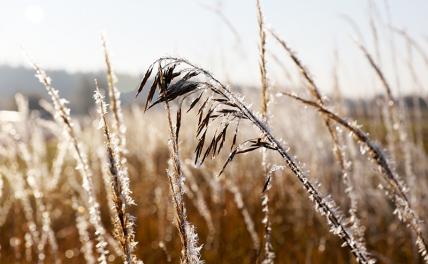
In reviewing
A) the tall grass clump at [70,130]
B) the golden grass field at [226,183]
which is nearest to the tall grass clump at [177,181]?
the golden grass field at [226,183]

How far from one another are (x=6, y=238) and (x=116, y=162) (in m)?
3.31

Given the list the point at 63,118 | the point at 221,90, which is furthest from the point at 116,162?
the point at 63,118

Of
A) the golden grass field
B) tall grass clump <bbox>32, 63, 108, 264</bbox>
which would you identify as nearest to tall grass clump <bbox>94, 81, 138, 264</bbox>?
the golden grass field

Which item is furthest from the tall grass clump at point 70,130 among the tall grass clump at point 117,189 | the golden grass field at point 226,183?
the tall grass clump at point 117,189

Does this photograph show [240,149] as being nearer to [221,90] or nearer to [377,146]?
[221,90]

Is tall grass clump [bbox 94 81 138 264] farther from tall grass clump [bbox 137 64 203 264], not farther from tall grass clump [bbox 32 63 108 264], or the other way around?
tall grass clump [bbox 32 63 108 264]

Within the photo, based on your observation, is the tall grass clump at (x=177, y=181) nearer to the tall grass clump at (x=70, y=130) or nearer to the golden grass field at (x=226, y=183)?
the golden grass field at (x=226, y=183)

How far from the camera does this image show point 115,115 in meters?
1.18

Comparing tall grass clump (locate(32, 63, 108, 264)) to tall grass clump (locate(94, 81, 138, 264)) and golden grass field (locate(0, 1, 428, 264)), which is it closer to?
golden grass field (locate(0, 1, 428, 264))

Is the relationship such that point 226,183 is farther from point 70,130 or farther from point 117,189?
point 117,189

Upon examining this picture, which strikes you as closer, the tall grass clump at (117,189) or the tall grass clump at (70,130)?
the tall grass clump at (117,189)

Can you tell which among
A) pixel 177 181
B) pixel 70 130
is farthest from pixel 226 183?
pixel 177 181

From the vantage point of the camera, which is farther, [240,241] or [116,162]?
[240,241]

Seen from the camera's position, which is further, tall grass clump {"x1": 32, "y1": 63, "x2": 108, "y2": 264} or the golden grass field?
tall grass clump {"x1": 32, "y1": 63, "x2": 108, "y2": 264}
